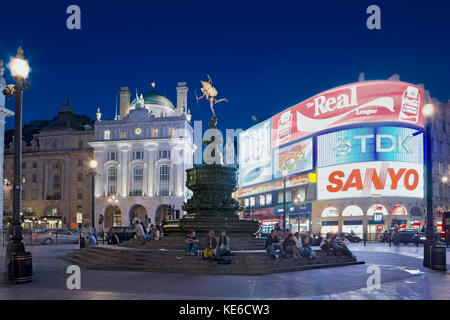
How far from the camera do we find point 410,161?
55219 mm

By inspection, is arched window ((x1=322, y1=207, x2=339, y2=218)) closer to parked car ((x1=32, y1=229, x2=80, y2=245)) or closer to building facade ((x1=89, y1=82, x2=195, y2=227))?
building facade ((x1=89, y1=82, x2=195, y2=227))

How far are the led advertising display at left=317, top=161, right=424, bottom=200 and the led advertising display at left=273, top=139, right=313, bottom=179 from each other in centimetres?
700

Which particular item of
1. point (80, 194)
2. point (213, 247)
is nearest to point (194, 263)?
point (213, 247)

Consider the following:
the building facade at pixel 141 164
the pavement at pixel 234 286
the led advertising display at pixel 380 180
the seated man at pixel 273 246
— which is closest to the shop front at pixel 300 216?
the led advertising display at pixel 380 180

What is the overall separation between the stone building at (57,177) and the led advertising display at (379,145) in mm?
50807

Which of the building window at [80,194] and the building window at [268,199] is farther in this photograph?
the building window at [80,194]

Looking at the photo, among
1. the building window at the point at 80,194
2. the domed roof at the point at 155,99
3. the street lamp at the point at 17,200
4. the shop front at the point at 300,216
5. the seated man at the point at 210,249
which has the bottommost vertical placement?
the shop front at the point at 300,216

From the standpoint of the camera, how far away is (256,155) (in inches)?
3246

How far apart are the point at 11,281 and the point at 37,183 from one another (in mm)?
81959

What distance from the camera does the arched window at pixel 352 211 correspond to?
57.3 meters

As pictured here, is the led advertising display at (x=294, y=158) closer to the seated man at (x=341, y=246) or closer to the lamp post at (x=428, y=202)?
the seated man at (x=341, y=246)

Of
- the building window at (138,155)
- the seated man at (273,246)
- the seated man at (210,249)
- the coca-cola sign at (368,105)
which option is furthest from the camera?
the building window at (138,155)

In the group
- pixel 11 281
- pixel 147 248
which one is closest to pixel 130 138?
pixel 147 248

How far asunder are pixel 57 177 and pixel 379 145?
6375 cm
